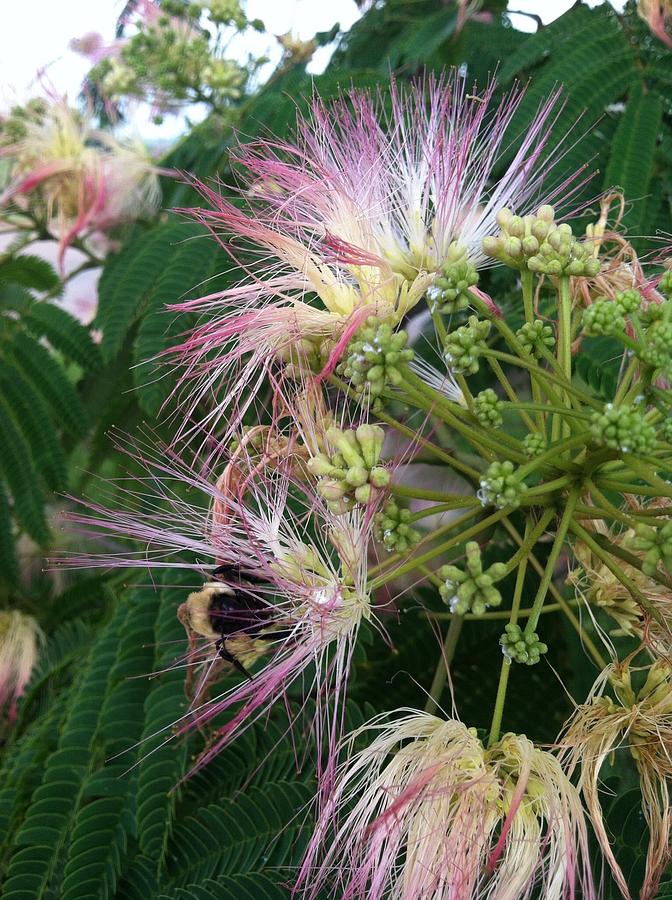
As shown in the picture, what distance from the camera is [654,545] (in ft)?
4.21

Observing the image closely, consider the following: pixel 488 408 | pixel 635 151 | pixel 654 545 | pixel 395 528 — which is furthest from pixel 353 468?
pixel 635 151

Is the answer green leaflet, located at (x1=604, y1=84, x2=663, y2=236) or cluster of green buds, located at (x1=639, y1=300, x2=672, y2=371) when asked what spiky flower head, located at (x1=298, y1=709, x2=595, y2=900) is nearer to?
cluster of green buds, located at (x1=639, y1=300, x2=672, y2=371)

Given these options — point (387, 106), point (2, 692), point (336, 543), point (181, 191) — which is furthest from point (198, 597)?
point (181, 191)

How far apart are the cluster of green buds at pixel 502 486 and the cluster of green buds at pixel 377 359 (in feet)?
0.70

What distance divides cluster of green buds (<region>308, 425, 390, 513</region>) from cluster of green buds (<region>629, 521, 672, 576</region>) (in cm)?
40

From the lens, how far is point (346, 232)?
1651 mm

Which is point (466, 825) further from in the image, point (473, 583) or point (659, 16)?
point (659, 16)

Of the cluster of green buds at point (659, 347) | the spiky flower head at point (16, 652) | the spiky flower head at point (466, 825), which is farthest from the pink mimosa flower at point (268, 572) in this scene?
the spiky flower head at point (16, 652)

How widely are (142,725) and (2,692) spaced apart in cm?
144

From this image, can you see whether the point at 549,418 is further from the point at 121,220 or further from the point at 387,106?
the point at 121,220

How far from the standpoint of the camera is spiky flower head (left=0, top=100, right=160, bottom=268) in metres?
3.48

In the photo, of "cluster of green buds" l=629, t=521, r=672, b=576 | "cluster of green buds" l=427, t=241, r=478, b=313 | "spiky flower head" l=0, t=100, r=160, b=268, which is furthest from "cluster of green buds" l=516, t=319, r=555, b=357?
"spiky flower head" l=0, t=100, r=160, b=268

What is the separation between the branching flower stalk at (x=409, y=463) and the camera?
1.35m

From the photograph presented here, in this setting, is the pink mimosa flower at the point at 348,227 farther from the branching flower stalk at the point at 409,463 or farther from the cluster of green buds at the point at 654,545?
the cluster of green buds at the point at 654,545
